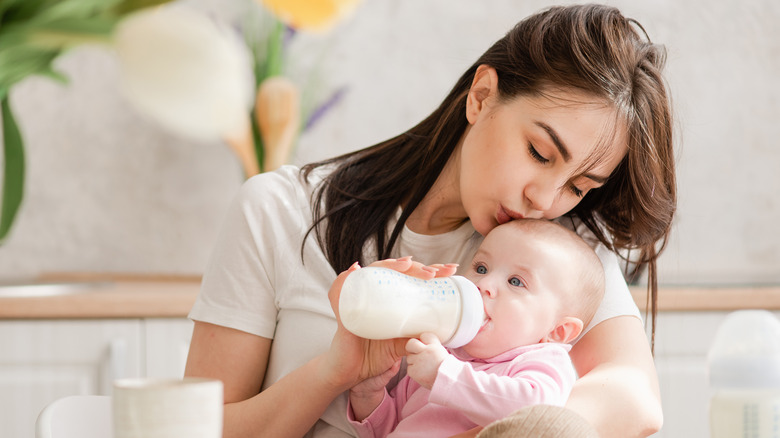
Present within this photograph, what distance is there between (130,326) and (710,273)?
1723 millimetres

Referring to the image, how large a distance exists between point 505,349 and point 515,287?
9 cm

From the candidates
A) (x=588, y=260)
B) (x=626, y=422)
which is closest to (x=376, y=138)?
(x=588, y=260)

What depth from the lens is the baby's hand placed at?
3.15ft

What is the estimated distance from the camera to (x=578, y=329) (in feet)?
3.91

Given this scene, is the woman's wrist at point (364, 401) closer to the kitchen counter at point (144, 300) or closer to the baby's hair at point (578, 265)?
the baby's hair at point (578, 265)

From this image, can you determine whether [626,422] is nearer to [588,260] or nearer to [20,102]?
[588,260]

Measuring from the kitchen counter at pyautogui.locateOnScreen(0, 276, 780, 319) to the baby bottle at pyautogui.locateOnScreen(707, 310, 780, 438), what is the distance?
119 centimetres

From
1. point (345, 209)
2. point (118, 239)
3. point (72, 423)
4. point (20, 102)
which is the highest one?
point (345, 209)

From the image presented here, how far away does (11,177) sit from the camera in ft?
1.47

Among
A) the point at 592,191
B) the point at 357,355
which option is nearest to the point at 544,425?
the point at 357,355

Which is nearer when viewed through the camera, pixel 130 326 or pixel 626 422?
pixel 626 422

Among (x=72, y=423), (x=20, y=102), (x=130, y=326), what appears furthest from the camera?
(x=20, y=102)

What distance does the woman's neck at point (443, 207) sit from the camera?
136 cm

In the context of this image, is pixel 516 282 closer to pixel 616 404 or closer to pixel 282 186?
pixel 616 404
